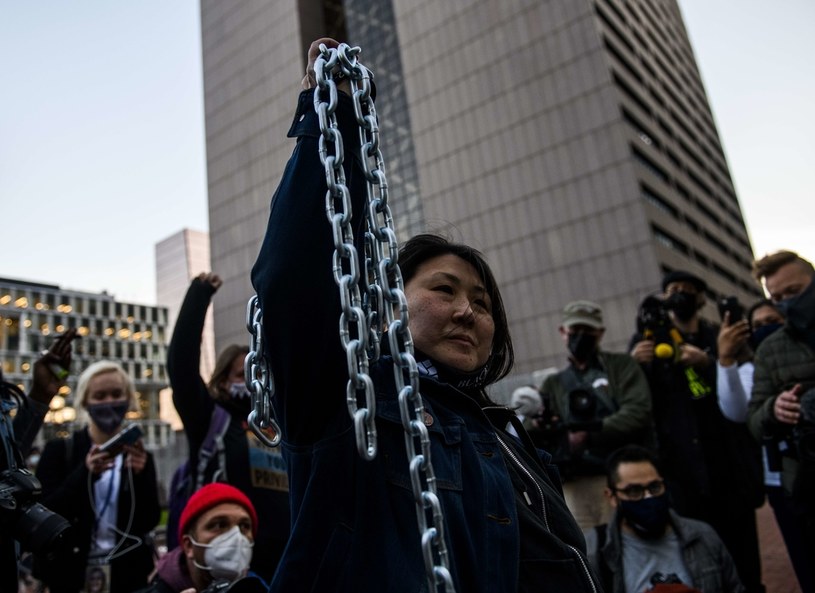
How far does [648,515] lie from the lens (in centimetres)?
346

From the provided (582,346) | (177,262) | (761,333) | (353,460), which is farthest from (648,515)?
(177,262)

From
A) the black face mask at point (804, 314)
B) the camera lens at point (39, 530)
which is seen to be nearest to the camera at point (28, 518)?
the camera lens at point (39, 530)

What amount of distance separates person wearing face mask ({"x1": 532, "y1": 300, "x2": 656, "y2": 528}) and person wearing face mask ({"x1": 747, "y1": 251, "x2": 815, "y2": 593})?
2.31 ft

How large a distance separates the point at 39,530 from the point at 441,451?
5.15 ft

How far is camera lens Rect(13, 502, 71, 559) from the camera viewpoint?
2064mm

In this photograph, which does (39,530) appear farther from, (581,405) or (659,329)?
(659,329)

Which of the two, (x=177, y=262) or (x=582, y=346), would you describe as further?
(x=177, y=262)

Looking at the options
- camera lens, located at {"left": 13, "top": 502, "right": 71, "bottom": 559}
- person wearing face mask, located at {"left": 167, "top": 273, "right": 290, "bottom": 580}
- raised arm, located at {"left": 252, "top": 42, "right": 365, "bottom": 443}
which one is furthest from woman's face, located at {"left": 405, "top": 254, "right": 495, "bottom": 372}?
person wearing face mask, located at {"left": 167, "top": 273, "right": 290, "bottom": 580}

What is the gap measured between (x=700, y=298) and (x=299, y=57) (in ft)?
157

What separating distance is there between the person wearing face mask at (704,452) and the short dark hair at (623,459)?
1.62 ft

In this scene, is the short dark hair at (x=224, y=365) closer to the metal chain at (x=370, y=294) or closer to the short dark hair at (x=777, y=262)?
the metal chain at (x=370, y=294)

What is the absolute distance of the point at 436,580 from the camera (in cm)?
94

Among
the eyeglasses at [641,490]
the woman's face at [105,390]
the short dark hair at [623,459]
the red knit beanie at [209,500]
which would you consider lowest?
the eyeglasses at [641,490]

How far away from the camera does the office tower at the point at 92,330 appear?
75.6 m
